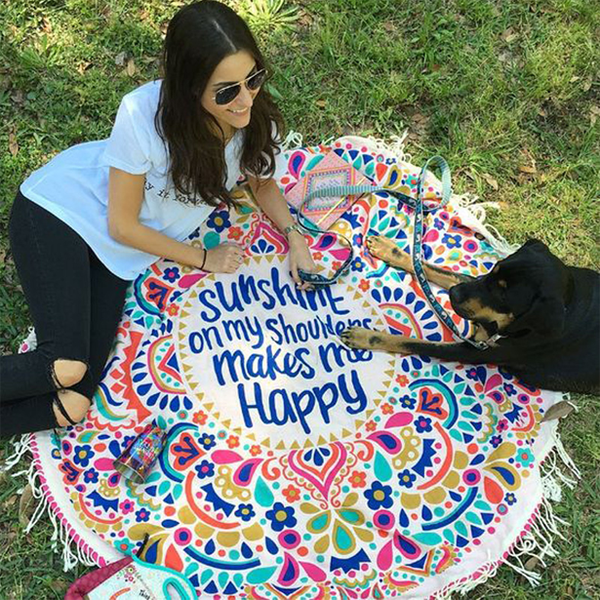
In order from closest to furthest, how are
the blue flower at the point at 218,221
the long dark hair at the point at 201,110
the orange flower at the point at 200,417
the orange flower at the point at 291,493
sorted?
1. the long dark hair at the point at 201,110
2. the orange flower at the point at 291,493
3. the orange flower at the point at 200,417
4. the blue flower at the point at 218,221

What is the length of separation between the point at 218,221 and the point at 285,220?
417 mm

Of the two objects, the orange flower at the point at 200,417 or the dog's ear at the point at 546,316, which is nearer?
the dog's ear at the point at 546,316

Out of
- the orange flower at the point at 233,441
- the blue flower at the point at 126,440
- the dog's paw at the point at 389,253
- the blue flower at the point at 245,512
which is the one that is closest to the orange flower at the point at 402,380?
the dog's paw at the point at 389,253

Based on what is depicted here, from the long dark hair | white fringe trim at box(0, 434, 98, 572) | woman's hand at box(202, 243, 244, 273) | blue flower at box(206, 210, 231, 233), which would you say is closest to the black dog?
woman's hand at box(202, 243, 244, 273)

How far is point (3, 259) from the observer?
3680 millimetres

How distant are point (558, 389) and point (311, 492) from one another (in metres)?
1.41

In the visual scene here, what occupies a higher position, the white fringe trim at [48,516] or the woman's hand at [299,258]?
the woman's hand at [299,258]

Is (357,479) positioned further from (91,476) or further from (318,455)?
(91,476)

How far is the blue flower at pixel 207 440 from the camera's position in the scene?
3307mm

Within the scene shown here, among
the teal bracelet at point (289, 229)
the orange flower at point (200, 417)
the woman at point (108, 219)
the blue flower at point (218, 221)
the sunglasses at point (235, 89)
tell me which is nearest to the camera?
the sunglasses at point (235, 89)

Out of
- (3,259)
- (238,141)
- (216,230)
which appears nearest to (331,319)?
(216,230)

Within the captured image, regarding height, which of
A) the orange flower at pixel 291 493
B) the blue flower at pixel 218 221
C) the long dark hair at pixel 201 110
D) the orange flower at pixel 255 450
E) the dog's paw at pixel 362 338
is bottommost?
the orange flower at pixel 291 493

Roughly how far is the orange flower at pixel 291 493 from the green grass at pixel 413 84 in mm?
2022

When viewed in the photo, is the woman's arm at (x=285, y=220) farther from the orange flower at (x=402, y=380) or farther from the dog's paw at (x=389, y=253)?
the orange flower at (x=402, y=380)
